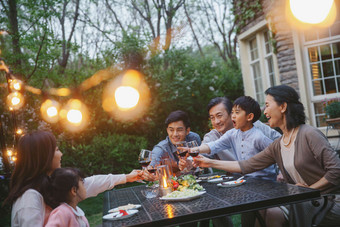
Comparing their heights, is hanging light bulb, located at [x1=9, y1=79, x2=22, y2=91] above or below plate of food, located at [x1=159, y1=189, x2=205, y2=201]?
above

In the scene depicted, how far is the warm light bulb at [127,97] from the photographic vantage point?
1059 cm

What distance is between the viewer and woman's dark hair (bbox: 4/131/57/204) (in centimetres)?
212

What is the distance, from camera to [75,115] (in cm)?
906

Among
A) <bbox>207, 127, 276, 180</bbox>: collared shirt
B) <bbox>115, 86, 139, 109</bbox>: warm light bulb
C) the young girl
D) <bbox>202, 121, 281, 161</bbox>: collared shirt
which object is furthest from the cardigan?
<bbox>115, 86, 139, 109</bbox>: warm light bulb

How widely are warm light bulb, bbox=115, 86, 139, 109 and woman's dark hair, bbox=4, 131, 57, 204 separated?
8.39 metres

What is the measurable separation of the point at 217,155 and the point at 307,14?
2689 millimetres

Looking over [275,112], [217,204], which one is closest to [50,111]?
[275,112]

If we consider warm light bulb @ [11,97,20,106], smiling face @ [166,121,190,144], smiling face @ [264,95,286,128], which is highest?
warm light bulb @ [11,97,20,106]

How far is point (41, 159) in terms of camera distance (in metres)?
2.18

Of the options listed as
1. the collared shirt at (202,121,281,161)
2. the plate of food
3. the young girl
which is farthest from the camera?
the collared shirt at (202,121,281,161)

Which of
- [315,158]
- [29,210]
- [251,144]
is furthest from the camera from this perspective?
[251,144]

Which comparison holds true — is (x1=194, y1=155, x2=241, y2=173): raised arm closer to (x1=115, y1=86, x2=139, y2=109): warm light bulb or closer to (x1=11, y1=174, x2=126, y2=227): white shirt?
(x1=11, y1=174, x2=126, y2=227): white shirt

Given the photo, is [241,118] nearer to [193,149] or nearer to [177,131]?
[193,149]

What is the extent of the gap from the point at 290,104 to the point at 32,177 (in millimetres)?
2229
